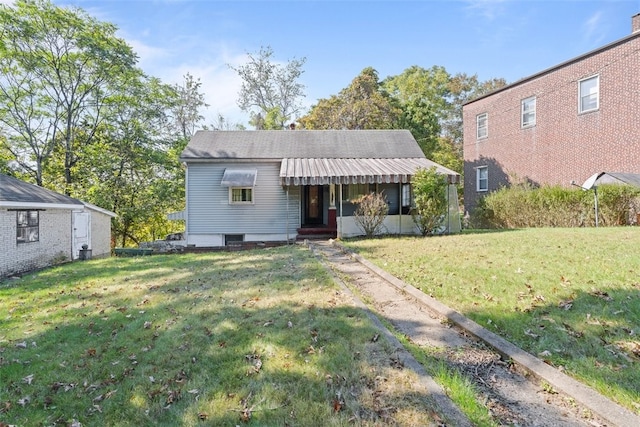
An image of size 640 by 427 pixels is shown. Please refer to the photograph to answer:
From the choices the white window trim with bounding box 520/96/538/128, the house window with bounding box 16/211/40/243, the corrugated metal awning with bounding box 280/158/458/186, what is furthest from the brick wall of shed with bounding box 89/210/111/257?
the white window trim with bounding box 520/96/538/128

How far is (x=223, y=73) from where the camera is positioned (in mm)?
33531

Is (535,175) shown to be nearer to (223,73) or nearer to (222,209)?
(222,209)

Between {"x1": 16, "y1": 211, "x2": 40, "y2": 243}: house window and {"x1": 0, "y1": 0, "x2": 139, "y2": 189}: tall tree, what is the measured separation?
11172 mm

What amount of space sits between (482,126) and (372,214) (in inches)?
569

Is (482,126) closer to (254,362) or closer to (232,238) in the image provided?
(232,238)

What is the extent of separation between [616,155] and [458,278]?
1441 centimetres

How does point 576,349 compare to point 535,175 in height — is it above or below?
below

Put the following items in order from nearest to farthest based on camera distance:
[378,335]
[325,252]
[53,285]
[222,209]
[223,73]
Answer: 1. [378,335]
2. [53,285]
3. [325,252]
4. [222,209]
5. [223,73]

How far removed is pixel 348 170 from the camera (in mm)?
14586

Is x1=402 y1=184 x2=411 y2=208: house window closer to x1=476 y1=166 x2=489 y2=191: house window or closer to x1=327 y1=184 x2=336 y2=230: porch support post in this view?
x1=327 y1=184 x2=336 y2=230: porch support post

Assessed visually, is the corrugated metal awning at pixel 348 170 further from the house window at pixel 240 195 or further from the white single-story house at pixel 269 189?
the house window at pixel 240 195

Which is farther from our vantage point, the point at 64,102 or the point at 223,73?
the point at 223,73

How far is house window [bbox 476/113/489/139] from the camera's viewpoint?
73.0ft

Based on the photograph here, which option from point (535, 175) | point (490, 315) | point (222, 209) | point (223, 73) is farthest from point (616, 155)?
point (223, 73)
